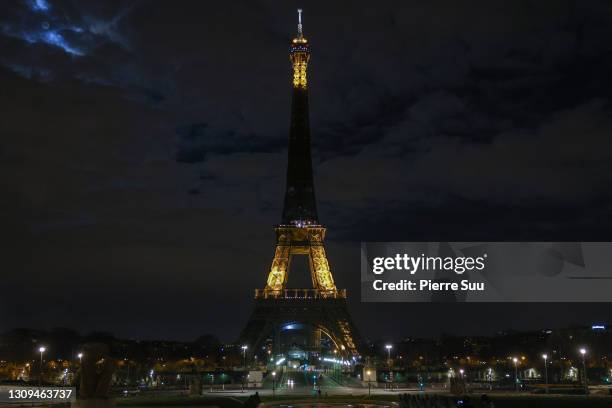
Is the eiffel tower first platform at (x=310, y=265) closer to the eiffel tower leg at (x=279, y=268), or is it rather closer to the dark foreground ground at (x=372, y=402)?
the eiffel tower leg at (x=279, y=268)

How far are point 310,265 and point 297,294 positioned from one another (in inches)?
213

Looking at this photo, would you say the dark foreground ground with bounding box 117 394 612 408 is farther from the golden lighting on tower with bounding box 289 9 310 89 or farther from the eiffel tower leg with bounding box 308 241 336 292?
the golden lighting on tower with bounding box 289 9 310 89

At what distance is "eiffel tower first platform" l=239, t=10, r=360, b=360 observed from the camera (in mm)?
100938

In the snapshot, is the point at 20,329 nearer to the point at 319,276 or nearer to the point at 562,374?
the point at 319,276

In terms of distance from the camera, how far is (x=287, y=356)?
14188 centimetres

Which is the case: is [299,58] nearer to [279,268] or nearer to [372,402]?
[279,268]

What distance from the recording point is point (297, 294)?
102250 mm

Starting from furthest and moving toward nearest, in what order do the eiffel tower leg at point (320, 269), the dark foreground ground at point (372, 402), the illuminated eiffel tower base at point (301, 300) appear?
the eiffel tower leg at point (320, 269)
the illuminated eiffel tower base at point (301, 300)
the dark foreground ground at point (372, 402)

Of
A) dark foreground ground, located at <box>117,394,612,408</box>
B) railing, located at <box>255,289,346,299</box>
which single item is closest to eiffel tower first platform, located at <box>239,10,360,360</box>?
railing, located at <box>255,289,346,299</box>

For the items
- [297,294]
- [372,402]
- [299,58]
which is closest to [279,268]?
[297,294]

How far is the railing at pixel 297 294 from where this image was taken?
101312 mm

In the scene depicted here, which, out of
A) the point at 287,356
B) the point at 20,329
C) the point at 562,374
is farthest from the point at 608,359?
the point at 20,329

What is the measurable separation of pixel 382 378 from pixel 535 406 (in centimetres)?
4454

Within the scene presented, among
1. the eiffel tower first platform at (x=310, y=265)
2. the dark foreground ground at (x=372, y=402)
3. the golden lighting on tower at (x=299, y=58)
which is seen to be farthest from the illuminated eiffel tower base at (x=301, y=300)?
the dark foreground ground at (x=372, y=402)
